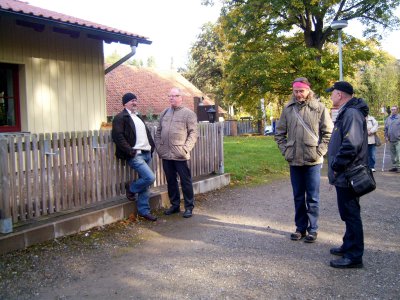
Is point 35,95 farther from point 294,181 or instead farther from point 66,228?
point 294,181

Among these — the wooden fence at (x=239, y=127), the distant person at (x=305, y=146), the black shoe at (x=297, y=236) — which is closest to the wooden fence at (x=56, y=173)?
the distant person at (x=305, y=146)

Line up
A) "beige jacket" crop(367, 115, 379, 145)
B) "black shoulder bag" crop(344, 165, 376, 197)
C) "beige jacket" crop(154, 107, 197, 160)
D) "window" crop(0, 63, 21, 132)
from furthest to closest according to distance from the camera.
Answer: "beige jacket" crop(367, 115, 379, 145)
"window" crop(0, 63, 21, 132)
"beige jacket" crop(154, 107, 197, 160)
"black shoulder bag" crop(344, 165, 376, 197)

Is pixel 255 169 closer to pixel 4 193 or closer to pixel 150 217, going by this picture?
pixel 150 217

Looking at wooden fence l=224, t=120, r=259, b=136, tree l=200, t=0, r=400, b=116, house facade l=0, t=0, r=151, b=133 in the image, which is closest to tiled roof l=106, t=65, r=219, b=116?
wooden fence l=224, t=120, r=259, b=136

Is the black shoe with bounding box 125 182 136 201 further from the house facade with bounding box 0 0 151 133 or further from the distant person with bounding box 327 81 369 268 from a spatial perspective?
the house facade with bounding box 0 0 151 133

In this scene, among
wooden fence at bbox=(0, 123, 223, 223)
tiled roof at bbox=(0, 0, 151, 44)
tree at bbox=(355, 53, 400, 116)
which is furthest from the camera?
tree at bbox=(355, 53, 400, 116)

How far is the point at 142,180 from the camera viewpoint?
6.02m

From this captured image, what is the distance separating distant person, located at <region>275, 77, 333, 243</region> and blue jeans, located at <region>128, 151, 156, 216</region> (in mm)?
2008

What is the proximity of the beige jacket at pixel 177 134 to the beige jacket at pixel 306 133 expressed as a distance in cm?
161

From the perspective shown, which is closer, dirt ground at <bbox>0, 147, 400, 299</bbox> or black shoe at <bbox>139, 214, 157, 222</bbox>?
dirt ground at <bbox>0, 147, 400, 299</bbox>

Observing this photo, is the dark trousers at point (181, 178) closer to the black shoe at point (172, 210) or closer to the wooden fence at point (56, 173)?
the black shoe at point (172, 210)

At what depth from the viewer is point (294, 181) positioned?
206 inches

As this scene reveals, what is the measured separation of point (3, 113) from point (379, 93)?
39.9 metres

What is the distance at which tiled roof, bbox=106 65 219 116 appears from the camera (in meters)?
30.9
